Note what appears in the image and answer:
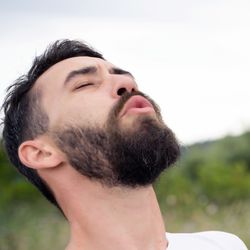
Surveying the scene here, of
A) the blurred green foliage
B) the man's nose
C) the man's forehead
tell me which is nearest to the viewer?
the man's nose

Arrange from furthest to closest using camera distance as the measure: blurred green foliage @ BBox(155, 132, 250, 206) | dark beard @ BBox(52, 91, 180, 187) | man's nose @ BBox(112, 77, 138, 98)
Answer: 1. blurred green foliage @ BBox(155, 132, 250, 206)
2. man's nose @ BBox(112, 77, 138, 98)
3. dark beard @ BBox(52, 91, 180, 187)

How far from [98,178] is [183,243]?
38cm

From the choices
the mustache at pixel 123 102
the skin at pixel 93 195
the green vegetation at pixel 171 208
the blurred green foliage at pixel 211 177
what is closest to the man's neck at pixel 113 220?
the skin at pixel 93 195

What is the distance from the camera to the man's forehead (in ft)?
7.69

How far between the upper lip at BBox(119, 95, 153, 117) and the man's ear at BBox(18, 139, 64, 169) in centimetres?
27

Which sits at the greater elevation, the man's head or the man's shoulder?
the man's head

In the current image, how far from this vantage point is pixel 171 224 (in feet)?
23.1

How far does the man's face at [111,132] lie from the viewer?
2088 millimetres

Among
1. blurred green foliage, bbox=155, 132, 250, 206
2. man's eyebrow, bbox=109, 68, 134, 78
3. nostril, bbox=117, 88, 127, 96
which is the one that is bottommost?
blurred green foliage, bbox=155, 132, 250, 206

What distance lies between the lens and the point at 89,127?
2.12m

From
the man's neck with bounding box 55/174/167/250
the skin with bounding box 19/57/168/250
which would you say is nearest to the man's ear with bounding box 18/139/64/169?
the skin with bounding box 19/57/168/250

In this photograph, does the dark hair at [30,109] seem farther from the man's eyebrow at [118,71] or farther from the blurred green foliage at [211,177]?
the blurred green foliage at [211,177]

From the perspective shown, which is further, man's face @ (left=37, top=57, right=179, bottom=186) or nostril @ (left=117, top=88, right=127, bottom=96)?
nostril @ (left=117, top=88, right=127, bottom=96)

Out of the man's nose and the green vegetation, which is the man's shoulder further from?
the green vegetation
